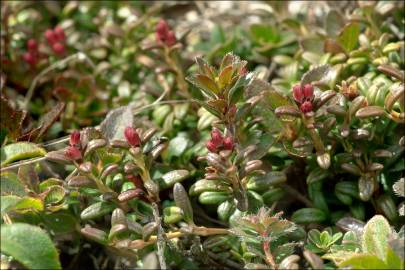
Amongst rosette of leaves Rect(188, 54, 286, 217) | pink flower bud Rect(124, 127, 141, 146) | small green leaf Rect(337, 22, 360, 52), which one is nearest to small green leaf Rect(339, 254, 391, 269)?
rosette of leaves Rect(188, 54, 286, 217)

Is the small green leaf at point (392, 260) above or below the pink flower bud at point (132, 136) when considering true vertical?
below

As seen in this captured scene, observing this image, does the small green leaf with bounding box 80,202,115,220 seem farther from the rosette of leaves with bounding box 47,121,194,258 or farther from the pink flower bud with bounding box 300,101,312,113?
the pink flower bud with bounding box 300,101,312,113

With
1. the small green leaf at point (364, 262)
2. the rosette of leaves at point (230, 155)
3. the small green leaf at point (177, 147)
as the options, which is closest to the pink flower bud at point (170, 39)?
the small green leaf at point (177, 147)

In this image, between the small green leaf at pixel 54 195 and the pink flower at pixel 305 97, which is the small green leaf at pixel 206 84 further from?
the small green leaf at pixel 54 195

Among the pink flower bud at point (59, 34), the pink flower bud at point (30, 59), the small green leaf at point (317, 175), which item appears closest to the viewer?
the small green leaf at point (317, 175)

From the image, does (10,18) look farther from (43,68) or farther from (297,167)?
(297,167)

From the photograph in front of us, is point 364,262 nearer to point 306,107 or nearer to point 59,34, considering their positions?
point 306,107

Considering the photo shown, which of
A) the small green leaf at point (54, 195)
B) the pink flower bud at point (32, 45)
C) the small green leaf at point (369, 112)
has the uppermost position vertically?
the small green leaf at point (369, 112)
